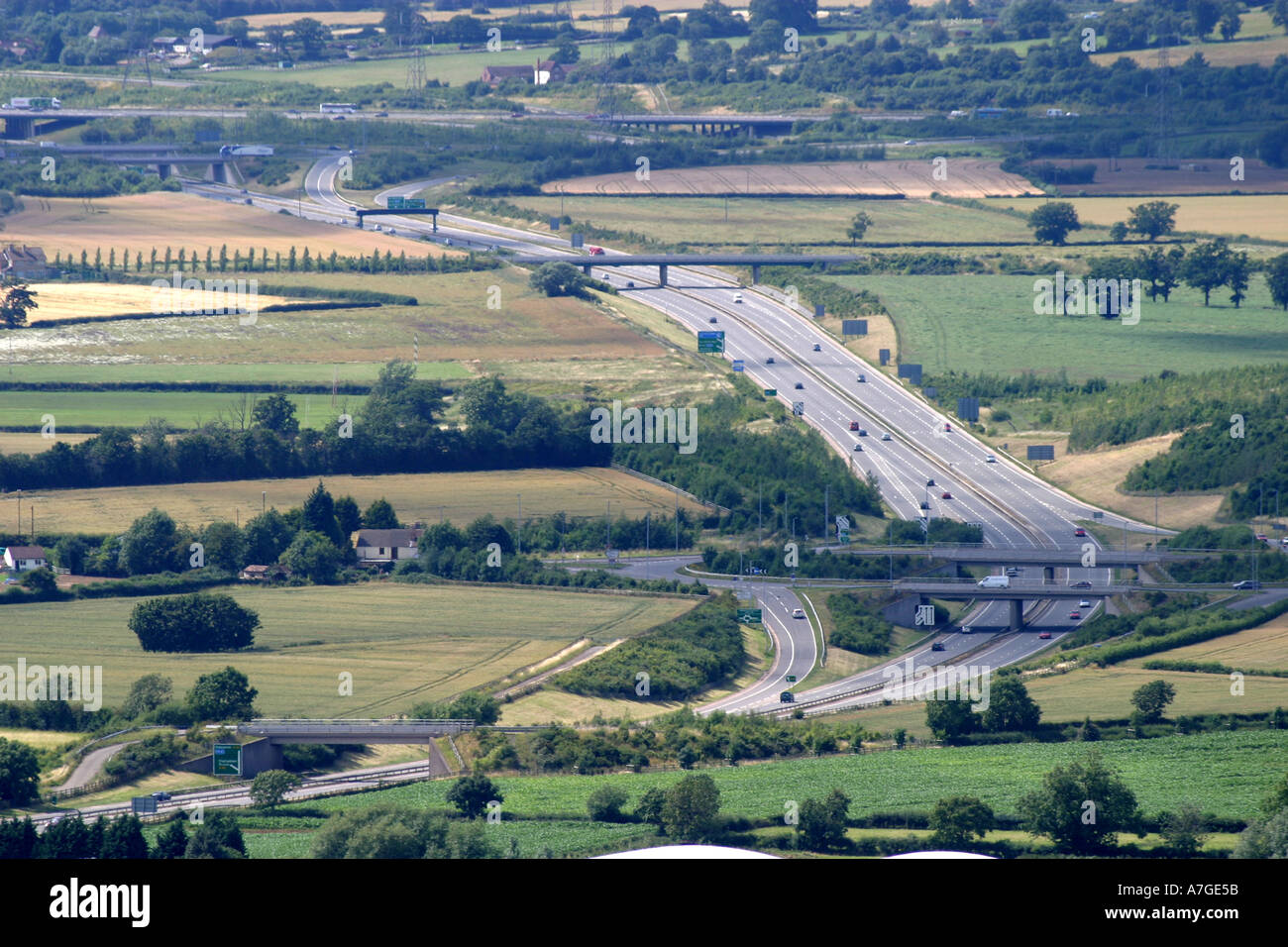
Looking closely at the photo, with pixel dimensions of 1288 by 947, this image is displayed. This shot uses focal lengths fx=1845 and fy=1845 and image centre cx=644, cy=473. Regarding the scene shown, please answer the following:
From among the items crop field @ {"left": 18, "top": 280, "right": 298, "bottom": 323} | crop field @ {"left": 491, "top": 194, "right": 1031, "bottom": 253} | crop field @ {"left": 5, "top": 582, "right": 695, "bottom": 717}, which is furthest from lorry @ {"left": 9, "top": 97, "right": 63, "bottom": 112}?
crop field @ {"left": 5, "top": 582, "right": 695, "bottom": 717}

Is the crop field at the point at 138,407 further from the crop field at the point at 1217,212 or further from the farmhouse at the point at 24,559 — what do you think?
the crop field at the point at 1217,212

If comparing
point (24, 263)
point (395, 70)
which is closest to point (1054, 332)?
point (24, 263)

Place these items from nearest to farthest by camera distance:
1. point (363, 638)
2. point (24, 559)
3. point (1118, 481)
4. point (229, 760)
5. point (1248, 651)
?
point (229, 760) → point (1248, 651) → point (363, 638) → point (24, 559) → point (1118, 481)

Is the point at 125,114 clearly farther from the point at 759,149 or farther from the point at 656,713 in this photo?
the point at 656,713

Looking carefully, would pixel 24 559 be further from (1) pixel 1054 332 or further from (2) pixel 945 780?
(1) pixel 1054 332

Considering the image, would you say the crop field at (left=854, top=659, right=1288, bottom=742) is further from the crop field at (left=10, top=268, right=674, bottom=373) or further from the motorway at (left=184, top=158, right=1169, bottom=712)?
the crop field at (left=10, top=268, right=674, bottom=373)

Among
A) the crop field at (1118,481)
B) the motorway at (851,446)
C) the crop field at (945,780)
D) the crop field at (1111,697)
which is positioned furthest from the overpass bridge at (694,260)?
the crop field at (945,780)
